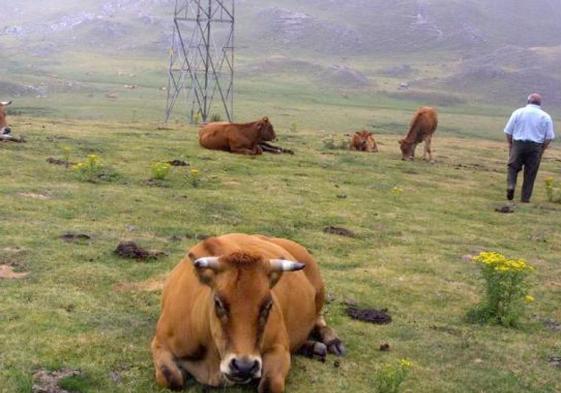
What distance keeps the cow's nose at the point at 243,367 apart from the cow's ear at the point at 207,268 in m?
0.66

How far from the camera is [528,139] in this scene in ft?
57.5

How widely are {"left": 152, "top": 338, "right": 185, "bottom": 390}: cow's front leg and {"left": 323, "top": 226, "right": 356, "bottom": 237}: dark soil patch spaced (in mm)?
6853

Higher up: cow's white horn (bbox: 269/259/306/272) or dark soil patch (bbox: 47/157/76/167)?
cow's white horn (bbox: 269/259/306/272)

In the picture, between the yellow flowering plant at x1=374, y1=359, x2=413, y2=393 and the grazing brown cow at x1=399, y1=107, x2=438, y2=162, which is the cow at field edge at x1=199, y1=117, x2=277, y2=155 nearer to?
the grazing brown cow at x1=399, y1=107, x2=438, y2=162

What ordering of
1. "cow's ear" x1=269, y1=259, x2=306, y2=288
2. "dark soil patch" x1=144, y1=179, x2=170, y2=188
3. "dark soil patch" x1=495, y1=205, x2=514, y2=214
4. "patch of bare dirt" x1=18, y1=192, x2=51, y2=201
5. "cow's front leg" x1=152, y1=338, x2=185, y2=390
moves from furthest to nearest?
"dark soil patch" x1=495, y1=205, x2=514, y2=214 < "dark soil patch" x1=144, y1=179, x2=170, y2=188 < "patch of bare dirt" x1=18, y1=192, x2=51, y2=201 < "cow's front leg" x1=152, y1=338, x2=185, y2=390 < "cow's ear" x1=269, y1=259, x2=306, y2=288

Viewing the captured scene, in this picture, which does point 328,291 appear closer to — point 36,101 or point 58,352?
point 58,352

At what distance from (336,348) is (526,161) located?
11.6m

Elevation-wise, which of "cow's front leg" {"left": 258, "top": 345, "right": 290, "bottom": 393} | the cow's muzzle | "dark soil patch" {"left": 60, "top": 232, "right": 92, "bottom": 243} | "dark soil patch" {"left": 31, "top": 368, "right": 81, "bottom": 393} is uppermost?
the cow's muzzle

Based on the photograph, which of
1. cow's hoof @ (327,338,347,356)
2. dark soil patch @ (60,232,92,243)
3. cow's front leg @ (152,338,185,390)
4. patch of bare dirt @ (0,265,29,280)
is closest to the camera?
cow's front leg @ (152,338,185,390)

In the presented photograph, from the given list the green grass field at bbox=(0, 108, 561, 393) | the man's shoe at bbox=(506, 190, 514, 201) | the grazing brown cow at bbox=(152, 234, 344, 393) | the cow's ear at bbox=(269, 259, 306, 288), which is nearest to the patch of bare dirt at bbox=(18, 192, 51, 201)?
the green grass field at bbox=(0, 108, 561, 393)

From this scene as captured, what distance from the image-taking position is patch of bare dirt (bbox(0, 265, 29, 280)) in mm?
8959

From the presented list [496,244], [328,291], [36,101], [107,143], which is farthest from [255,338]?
[36,101]

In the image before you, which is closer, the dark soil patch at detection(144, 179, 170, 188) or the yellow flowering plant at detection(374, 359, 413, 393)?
the yellow flowering plant at detection(374, 359, 413, 393)

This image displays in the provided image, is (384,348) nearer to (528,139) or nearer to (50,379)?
(50,379)
